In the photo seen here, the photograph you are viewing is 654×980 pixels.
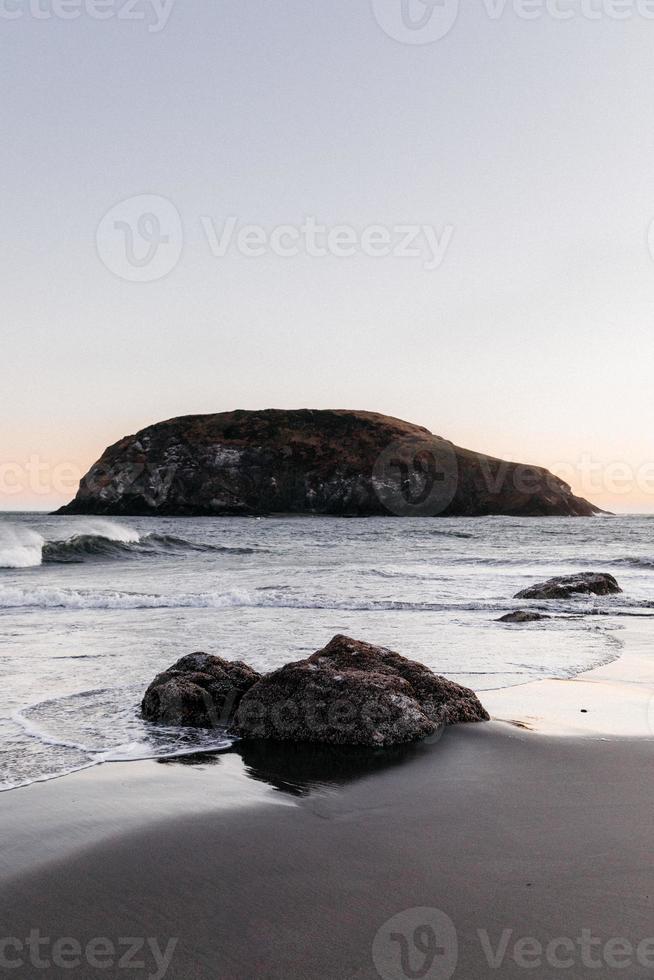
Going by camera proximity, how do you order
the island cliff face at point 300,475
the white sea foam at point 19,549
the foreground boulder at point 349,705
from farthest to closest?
the island cliff face at point 300,475, the white sea foam at point 19,549, the foreground boulder at point 349,705

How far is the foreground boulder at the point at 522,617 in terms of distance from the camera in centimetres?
1217

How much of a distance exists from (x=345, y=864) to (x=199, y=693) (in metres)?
2.74

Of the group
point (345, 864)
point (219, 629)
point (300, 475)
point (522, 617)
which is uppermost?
point (300, 475)

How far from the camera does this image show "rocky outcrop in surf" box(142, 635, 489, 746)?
5176 mm

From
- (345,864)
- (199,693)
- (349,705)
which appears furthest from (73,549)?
(345,864)

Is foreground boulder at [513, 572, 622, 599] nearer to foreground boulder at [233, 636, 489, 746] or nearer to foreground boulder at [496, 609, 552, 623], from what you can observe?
foreground boulder at [496, 609, 552, 623]

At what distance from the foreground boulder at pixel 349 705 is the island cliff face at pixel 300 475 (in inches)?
4023

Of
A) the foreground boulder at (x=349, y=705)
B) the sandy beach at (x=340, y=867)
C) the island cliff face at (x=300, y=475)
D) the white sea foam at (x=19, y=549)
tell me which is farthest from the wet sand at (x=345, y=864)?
the island cliff face at (x=300, y=475)

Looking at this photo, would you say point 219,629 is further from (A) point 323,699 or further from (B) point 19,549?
(B) point 19,549

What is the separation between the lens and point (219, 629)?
1112cm

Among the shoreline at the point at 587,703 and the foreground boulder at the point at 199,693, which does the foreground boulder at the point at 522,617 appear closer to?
the shoreline at the point at 587,703

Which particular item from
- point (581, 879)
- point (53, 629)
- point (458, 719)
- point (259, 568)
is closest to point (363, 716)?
point (458, 719)

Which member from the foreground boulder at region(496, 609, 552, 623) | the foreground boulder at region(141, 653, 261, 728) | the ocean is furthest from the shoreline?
the foreground boulder at region(496, 609, 552, 623)

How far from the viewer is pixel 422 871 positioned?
3.15m
